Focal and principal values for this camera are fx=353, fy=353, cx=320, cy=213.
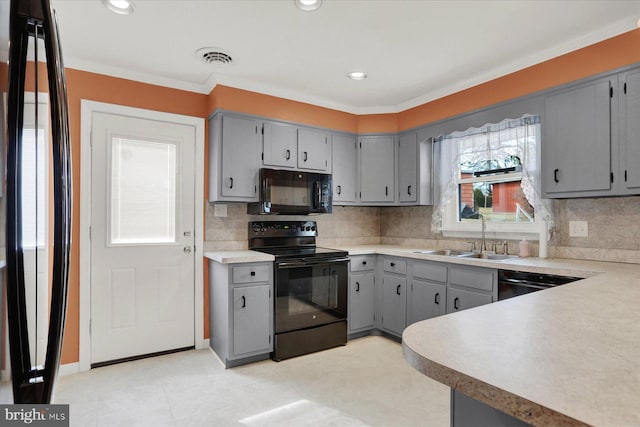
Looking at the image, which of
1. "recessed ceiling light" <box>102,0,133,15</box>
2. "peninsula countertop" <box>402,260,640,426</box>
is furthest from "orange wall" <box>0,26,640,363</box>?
"peninsula countertop" <box>402,260,640,426</box>

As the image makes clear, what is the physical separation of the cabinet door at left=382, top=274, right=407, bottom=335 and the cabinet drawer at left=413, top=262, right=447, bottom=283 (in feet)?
0.62

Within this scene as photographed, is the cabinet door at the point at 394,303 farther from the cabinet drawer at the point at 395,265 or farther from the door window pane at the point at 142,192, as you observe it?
the door window pane at the point at 142,192

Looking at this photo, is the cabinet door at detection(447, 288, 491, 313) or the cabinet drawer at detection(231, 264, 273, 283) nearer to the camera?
the cabinet door at detection(447, 288, 491, 313)

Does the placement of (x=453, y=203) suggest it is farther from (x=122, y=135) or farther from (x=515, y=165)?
(x=122, y=135)

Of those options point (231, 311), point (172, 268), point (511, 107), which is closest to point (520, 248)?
point (511, 107)

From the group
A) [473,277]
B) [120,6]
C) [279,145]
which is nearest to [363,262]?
[473,277]

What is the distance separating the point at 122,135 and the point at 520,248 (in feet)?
11.3

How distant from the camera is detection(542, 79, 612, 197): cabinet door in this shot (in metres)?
2.28

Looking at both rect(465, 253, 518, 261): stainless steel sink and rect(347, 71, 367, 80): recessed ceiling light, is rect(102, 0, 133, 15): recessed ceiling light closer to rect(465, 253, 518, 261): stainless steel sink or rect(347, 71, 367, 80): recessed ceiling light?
rect(347, 71, 367, 80): recessed ceiling light

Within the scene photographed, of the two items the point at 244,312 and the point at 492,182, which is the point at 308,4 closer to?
the point at 244,312

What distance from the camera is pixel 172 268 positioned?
3.14 metres

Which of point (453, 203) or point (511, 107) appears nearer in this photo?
point (511, 107)

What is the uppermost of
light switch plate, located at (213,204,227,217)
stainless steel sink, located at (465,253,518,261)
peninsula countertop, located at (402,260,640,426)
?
light switch plate, located at (213,204,227,217)

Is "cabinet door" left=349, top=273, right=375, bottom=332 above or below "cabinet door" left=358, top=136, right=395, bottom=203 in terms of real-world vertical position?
below
